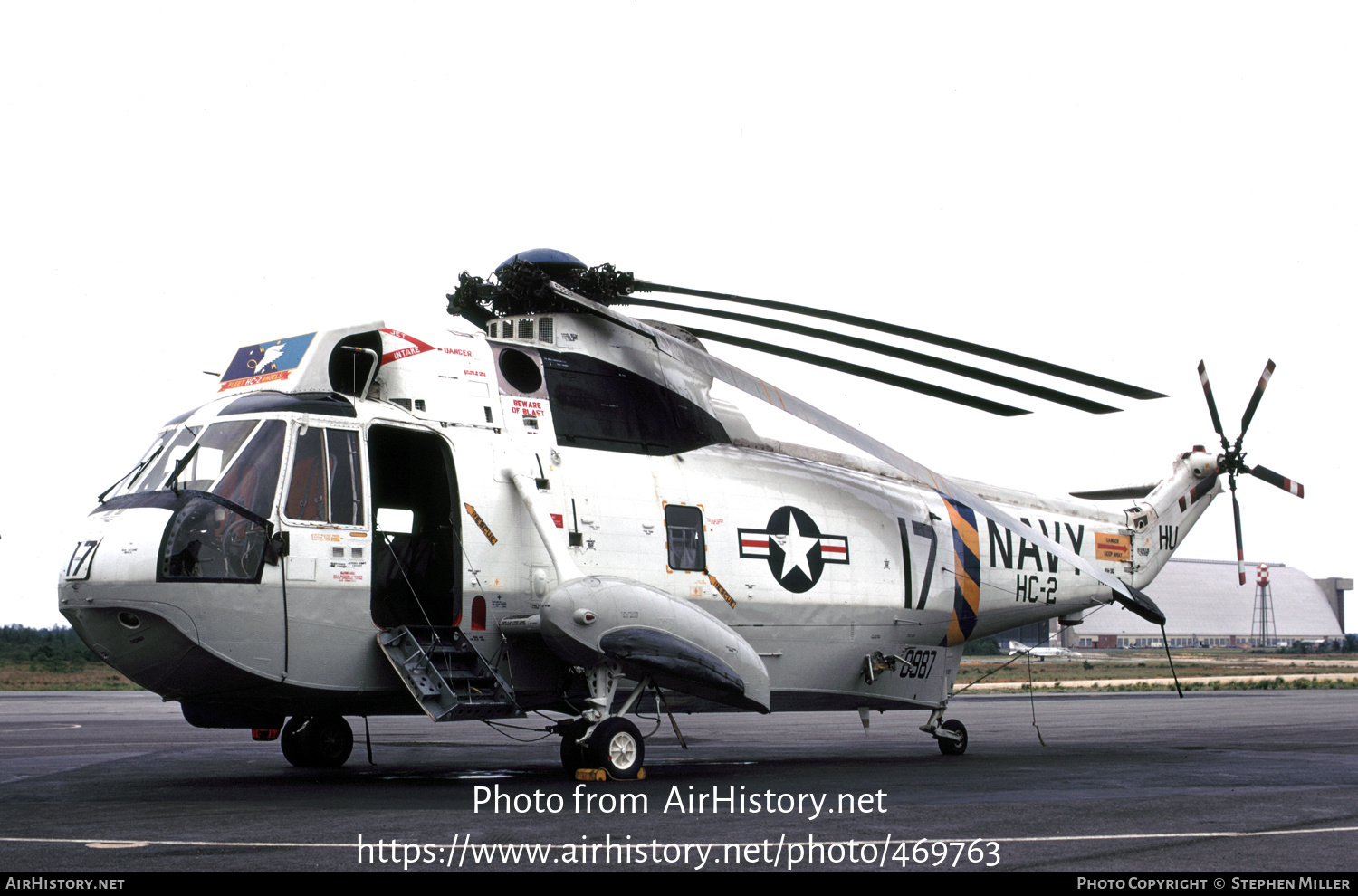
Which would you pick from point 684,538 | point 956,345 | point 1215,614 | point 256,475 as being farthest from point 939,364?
point 1215,614

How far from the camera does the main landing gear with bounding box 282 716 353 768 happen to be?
51.1ft

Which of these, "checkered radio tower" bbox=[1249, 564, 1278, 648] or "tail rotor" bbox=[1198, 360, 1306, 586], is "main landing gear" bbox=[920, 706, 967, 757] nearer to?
"tail rotor" bbox=[1198, 360, 1306, 586]

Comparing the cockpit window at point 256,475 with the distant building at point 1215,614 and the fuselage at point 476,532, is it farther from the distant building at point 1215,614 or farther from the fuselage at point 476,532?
Result: the distant building at point 1215,614

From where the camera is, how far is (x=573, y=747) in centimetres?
1309

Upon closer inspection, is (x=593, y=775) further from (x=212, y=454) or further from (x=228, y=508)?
(x=212, y=454)

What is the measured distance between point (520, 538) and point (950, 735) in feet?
27.9

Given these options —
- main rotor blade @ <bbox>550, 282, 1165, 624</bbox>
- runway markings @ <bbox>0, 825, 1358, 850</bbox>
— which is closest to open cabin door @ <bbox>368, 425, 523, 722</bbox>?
main rotor blade @ <bbox>550, 282, 1165, 624</bbox>

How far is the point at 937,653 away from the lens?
18.7m

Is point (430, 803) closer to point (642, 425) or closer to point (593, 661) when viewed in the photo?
point (593, 661)

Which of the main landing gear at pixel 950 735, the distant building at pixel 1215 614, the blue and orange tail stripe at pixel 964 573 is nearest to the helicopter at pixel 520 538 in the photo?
the blue and orange tail stripe at pixel 964 573

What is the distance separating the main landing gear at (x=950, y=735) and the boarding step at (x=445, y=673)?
8080 millimetres

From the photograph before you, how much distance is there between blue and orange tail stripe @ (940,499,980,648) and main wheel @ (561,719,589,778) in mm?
7674
